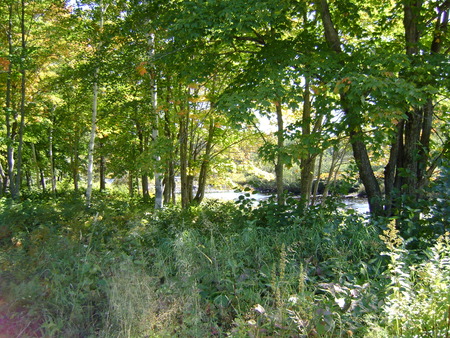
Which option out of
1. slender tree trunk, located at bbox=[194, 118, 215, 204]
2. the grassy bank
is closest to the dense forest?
the grassy bank

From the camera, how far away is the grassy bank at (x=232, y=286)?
93.7 inches

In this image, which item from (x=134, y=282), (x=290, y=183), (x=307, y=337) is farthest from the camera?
(x=290, y=183)

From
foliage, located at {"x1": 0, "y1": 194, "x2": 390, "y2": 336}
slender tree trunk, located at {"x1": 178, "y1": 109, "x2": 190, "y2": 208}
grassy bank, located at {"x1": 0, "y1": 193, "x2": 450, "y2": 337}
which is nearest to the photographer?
grassy bank, located at {"x1": 0, "y1": 193, "x2": 450, "y2": 337}

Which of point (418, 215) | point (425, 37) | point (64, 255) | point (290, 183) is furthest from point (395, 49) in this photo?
point (290, 183)

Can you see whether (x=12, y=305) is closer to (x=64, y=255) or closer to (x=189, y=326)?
(x=64, y=255)

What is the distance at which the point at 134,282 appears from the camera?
2.95 metres

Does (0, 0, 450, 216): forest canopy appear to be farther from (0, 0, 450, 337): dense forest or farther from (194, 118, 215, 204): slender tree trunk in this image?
(194, 118, 215, 204): slender tree trunk

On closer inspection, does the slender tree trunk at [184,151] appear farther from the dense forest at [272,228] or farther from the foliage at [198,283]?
the foliage at [198,283]

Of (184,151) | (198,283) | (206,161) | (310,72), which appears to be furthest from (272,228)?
(206,161)

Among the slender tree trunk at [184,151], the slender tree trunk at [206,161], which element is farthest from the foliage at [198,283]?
the slender tree trunk at [206,161]

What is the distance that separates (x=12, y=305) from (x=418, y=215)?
→ 14.8 feet

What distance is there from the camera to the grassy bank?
238cm

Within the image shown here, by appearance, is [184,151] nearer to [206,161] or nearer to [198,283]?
[206,161]

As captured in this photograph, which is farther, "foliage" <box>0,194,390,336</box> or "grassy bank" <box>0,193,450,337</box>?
"foliage" <box>0,194,390,336</box>
